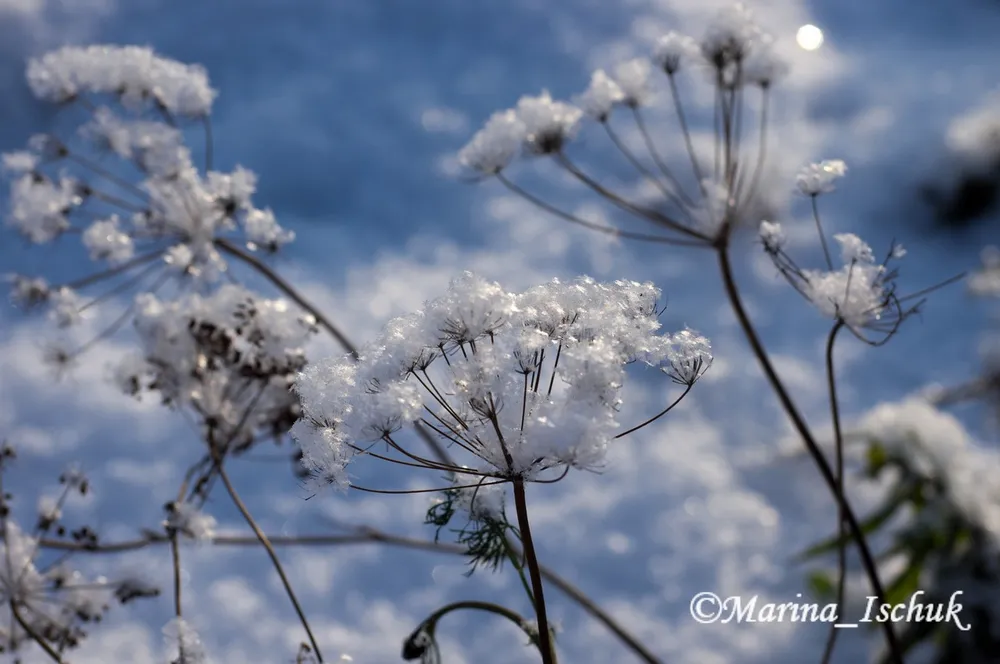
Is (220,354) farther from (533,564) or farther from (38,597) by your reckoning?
(533,564)

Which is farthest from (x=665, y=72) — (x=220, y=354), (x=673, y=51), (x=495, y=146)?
(x=220, y=354)

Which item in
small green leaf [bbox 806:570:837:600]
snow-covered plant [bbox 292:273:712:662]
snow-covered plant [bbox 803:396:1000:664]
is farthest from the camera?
small green leaf [bbox 806:570:837:600]

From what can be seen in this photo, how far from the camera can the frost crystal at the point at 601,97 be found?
2.01 m

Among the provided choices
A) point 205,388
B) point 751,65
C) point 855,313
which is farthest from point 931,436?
point 205,388

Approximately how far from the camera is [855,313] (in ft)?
4.08

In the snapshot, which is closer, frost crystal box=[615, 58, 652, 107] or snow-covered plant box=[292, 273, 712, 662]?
snow-covered plant box=[292, 273, 712, 662]

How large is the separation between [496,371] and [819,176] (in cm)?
68

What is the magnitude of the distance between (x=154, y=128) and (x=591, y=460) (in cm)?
160

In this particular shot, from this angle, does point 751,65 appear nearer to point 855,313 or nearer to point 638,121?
point 638,121

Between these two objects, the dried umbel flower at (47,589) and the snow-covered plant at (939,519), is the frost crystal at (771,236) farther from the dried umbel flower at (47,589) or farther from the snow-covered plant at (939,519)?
the snow-covered plant at (939,519)

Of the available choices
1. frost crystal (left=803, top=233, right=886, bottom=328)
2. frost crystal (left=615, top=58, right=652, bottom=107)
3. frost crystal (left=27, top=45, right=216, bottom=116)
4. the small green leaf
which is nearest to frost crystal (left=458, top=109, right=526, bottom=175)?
frost crystal (left=615, top=58, right=652, bottom=107)

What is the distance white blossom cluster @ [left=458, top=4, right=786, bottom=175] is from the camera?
1958mm

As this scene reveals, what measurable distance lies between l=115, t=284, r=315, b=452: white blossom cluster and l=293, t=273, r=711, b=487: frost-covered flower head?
82cm

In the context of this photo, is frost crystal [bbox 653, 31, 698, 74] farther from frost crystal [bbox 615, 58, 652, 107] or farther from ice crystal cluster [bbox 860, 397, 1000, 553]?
ice crystal cluster [bbox 860, 397, 1000, 553]
